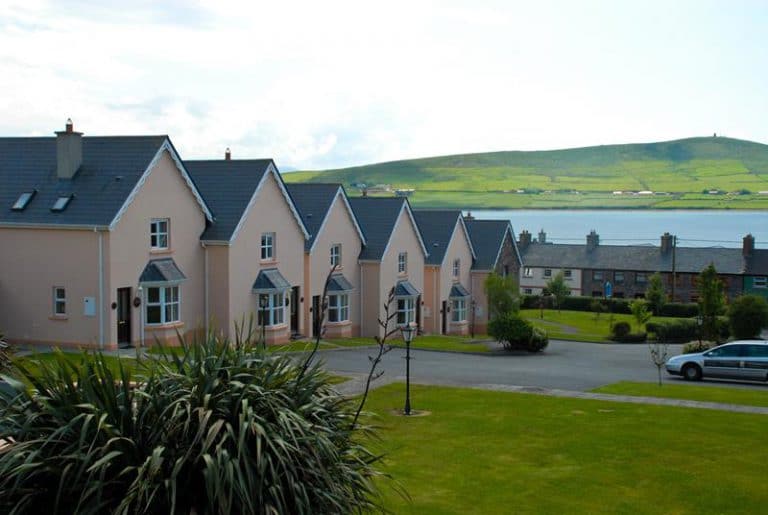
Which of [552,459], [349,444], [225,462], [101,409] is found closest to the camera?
[225,462]

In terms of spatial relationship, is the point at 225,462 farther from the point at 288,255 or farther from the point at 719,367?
the point at 288,255

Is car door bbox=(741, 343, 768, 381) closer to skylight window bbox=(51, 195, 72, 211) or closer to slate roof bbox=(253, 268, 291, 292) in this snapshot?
slate roof bbox=(253, 268, 291, 292)

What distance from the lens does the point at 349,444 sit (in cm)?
1070

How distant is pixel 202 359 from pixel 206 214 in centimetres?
2922

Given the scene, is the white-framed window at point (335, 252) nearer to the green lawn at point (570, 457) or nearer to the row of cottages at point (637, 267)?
the green lawn at point (570, 457)

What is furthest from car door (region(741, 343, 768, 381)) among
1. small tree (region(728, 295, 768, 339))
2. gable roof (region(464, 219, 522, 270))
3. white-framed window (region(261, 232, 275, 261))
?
gable roof (region(464, 219, 522, 270))

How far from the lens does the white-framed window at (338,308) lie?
48.3 m

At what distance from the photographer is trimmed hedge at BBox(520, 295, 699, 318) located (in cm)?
8169

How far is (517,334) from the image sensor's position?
1885 inches

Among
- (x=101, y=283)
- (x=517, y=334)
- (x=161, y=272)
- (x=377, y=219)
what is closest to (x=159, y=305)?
(x=161, y=272)

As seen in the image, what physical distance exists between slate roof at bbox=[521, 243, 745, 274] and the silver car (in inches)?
2235

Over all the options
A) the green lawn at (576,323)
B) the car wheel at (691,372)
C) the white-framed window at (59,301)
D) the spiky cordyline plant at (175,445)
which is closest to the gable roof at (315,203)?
the white-framed window at (59,301)

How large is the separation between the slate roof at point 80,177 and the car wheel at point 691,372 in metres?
21.3

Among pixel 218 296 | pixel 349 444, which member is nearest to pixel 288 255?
pixel 218 296
